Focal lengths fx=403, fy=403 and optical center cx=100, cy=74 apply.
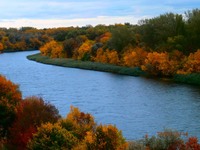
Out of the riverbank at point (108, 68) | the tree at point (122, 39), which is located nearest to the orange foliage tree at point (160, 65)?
the riverbank at point (108, 68)

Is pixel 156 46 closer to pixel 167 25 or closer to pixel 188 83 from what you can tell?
pixel 167 25

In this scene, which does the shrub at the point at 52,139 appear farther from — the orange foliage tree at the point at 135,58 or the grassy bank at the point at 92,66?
the orange foliage tree at the point at 135,58

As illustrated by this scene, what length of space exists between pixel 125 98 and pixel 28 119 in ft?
63.0

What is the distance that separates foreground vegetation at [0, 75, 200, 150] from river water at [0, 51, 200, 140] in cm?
572

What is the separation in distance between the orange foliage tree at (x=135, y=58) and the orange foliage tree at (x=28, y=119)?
137 feet

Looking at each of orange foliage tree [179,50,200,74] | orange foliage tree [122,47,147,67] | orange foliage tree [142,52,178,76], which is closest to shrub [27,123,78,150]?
orange foliage tree [179,50,200,74]

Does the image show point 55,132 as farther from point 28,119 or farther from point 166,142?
point 166,142

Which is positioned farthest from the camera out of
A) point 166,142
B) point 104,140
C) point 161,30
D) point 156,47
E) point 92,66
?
point 92,66

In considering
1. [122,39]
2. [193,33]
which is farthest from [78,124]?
[122,39]

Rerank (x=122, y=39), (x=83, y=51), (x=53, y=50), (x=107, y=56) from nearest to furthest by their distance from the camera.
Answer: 1. (x=122, y=39)
2. (x=107, y=56)
3. (x=83, y=51)
4. (x=53, y=50)

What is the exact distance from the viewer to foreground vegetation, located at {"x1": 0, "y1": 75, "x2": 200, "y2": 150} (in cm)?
1875

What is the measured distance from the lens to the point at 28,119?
86.0 feet

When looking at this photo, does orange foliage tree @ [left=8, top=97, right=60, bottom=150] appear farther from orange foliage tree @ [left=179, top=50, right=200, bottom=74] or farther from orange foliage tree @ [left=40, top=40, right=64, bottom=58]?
orange foliage tree @ [left=40, top=40, right=64, bottom=58]

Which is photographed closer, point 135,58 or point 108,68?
point 135,58
